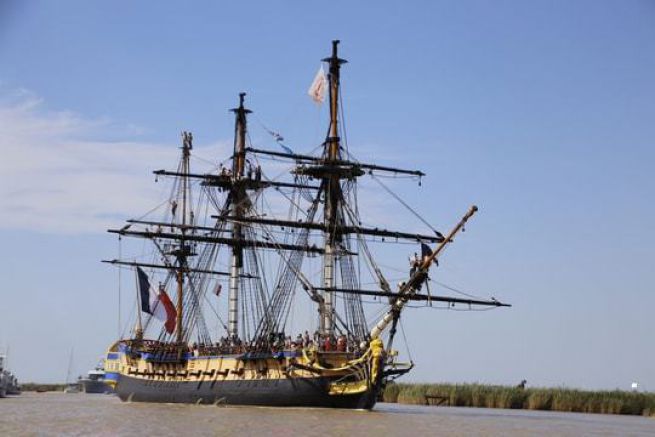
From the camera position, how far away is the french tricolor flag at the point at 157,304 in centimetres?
8650

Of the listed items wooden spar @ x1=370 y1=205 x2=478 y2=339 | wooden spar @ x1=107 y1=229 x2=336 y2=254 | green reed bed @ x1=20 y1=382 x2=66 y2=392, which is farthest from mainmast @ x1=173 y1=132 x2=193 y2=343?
green reed bed @ x1=20 y1=382 x2=66 y2=392

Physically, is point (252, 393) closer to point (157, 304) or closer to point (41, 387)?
point (157, 304)

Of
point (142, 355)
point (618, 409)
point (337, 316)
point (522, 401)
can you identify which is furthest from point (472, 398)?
point (142, 355)

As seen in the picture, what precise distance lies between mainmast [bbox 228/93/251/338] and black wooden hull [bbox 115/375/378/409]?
5450 mm

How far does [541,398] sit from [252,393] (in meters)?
19.3

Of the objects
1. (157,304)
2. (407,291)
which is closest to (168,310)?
(157,304)

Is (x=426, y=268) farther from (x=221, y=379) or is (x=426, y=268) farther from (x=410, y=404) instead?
(x=410, y=404)

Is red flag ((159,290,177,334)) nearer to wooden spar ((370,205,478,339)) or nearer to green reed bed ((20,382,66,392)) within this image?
wooden spar ((370,205,478,339))

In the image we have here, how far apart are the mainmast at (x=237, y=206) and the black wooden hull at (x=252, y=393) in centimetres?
545

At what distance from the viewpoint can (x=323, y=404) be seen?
68.1 meters

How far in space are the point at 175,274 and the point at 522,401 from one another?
28.6m

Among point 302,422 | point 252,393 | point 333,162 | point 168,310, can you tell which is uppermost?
point 333,162

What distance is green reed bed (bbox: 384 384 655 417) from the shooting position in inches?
3044

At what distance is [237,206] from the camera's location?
86875mm
